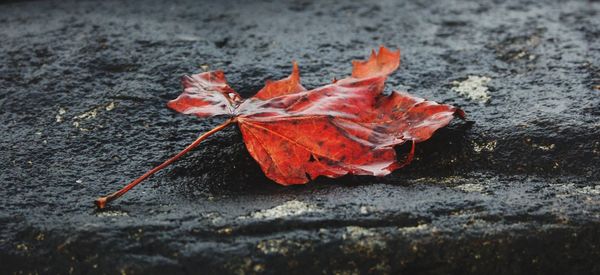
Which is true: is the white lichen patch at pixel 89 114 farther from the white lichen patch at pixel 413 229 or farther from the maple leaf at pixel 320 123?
the white lichen patch at pixel 413 229

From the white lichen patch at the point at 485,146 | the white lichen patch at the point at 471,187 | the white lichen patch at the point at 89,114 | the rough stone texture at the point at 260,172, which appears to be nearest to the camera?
the rough stone texture at the point at 260,172

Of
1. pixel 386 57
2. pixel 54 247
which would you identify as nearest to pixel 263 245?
pixel 54 247

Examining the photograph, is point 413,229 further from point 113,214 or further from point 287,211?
point 113,214

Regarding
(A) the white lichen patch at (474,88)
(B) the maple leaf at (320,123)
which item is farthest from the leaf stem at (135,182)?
(A) the white lichen patch at (474,88)

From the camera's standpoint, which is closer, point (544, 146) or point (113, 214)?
point (113, 214)

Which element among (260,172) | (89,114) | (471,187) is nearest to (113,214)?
(260,172)

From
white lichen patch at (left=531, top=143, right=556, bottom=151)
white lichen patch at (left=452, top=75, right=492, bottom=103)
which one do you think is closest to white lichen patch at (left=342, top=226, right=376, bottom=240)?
white lichen patch at (left=531, top=143, right=556, bottom=151)
